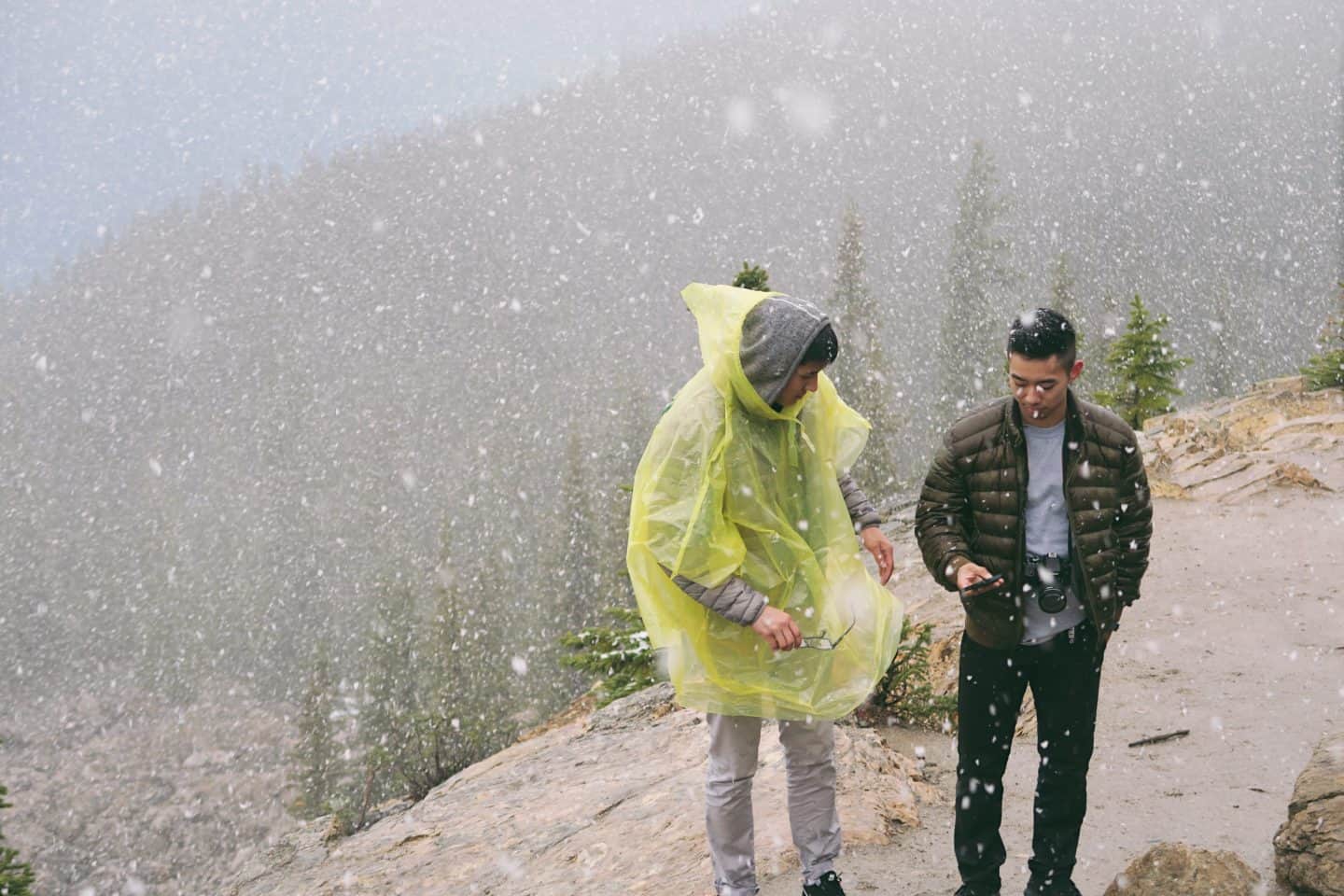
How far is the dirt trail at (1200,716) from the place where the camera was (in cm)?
416

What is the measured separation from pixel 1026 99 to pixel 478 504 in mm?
121745

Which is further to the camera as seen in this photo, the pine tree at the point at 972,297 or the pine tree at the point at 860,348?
the pine tree at the point at 972,297

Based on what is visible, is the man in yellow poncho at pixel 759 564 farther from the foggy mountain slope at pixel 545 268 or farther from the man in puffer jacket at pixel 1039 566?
the foggy mountain slope at pixel 545 268

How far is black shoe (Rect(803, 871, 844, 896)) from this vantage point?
11.0 feet

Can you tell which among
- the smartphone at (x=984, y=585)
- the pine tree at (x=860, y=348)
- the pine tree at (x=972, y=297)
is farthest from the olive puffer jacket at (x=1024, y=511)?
the pine tree at (x=972, y=297)

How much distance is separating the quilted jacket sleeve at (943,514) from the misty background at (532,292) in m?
31.0

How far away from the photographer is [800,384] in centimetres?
296

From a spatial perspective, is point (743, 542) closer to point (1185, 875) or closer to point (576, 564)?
point (1185, 875)

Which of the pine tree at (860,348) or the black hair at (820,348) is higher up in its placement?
the black hair at (820,348)

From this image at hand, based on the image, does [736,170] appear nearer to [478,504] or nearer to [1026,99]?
[1026,99]

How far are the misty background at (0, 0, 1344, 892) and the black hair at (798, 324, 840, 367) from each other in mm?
31451

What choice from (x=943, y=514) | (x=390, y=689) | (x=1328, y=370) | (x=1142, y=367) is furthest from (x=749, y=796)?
(x=390, y=689)

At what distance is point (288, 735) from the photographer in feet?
208

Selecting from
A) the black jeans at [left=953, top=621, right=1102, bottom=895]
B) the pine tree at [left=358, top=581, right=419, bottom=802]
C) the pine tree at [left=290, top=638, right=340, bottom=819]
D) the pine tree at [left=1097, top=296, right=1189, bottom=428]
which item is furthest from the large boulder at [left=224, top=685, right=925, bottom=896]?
the pine tree at [left=290, top=638, right=340, bottom=819]
